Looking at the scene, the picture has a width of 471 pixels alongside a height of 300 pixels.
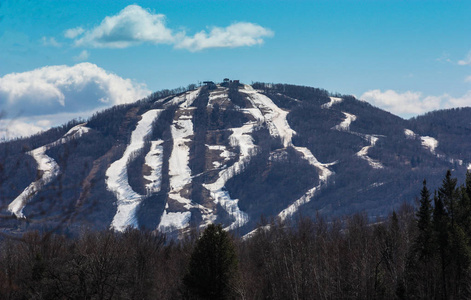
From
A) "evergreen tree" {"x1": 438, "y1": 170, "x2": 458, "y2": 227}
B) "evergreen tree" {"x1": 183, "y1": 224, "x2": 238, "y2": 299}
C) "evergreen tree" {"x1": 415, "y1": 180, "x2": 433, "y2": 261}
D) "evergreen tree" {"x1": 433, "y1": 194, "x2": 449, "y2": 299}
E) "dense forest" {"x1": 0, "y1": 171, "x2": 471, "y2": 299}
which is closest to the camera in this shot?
"dense forest" {"x1": 0, "y1": 171, "x2": 471, "y2": 299}

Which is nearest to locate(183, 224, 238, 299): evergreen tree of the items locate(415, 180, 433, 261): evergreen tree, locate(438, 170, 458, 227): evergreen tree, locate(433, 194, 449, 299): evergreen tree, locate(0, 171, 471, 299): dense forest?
locate(0, 171, 471, 299): dense forest

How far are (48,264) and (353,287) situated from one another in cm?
2844

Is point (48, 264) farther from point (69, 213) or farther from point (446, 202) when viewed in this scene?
point (69, 213)

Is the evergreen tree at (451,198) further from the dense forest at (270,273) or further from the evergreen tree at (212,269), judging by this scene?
the evergreen tree at (212,269)

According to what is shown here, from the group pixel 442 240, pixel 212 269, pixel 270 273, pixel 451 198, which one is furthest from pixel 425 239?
pixel 212 269

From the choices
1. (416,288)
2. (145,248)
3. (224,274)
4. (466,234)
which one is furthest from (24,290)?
(466,234)

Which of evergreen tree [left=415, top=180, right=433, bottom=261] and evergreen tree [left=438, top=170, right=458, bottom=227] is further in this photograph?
evergreen tree [left=438, top=170, right=458, bottom=227]

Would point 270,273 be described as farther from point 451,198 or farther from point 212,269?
point 451,198

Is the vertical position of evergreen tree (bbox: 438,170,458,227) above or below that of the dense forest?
above

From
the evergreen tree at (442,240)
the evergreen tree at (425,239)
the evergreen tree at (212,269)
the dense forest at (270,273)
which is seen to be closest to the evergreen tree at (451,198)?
the dense forest at (270,273)

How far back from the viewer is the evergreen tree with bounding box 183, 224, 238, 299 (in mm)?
54938

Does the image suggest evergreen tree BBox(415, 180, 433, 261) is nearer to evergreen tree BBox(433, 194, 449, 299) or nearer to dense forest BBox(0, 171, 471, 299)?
dense forest BBox(0, 171, 471, 299)

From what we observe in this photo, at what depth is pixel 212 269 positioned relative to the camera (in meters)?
55.3

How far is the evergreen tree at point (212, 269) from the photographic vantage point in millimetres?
54938
